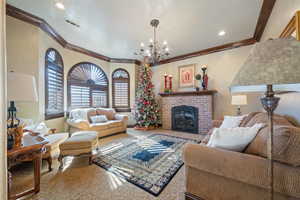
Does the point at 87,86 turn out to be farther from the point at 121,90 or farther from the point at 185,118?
the point at 185,118

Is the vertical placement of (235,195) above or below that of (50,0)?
below

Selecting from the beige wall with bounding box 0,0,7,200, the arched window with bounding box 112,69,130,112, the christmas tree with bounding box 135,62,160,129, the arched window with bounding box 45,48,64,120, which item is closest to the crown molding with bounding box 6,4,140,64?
the arched window with bounding box 45,48,64,120

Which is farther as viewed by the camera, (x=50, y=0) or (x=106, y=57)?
(x=106, y=57)

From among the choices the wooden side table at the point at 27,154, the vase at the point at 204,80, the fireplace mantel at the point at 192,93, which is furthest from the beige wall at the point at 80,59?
the wooden side table at the point at 27,154

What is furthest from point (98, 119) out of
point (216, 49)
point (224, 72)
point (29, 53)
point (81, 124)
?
point (216, 49)

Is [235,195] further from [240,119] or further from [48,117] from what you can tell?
[48,117]

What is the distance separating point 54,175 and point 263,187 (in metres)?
2.61

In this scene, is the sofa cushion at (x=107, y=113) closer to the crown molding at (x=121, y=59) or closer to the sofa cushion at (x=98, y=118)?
the sofa cushion at (x=98, y=118)

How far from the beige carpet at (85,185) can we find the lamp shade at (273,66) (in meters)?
1.51

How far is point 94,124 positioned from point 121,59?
2993 millimetres

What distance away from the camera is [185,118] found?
14.7ft

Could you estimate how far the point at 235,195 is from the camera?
1.05 meters

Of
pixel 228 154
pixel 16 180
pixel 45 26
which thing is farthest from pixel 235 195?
pixel 45 26

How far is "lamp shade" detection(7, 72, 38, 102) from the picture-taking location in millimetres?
1232
